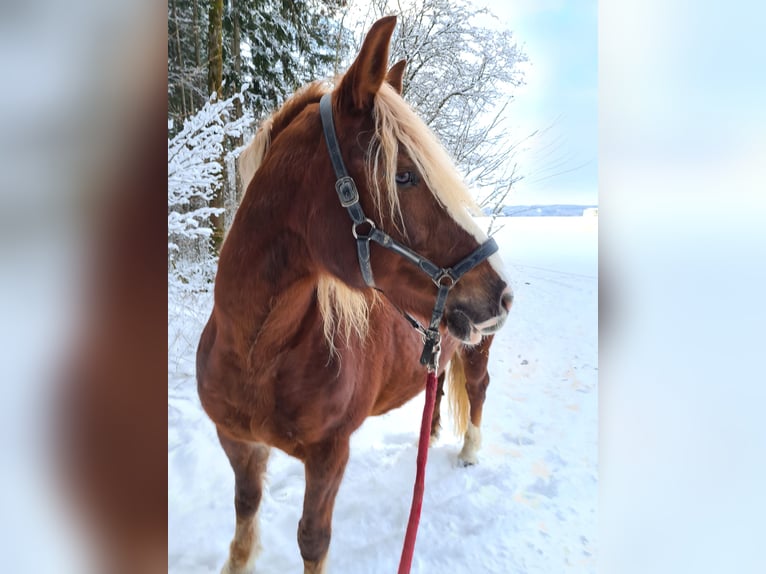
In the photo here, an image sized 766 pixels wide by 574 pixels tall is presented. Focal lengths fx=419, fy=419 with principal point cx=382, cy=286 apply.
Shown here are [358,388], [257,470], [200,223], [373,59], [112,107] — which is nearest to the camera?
[112,107]

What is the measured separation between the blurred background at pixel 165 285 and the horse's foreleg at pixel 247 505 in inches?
35.6

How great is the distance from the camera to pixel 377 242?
29.5 inches

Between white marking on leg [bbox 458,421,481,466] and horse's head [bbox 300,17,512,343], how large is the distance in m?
1.34

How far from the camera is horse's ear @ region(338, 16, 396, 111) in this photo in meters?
0.69

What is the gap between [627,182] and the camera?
0.45 meters

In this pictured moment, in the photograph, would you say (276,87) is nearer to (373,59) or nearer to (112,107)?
(373,59)

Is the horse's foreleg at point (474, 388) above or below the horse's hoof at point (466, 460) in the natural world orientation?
above

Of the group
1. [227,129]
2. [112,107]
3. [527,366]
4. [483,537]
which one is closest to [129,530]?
[112,107]

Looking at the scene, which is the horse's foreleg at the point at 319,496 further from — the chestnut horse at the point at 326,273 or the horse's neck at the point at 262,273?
the horse's neck at the point at 262,273

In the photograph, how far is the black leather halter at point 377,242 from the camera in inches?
28.7

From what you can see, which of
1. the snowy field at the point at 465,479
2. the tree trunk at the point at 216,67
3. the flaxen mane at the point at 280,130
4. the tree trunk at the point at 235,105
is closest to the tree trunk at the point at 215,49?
the tree trunk at the point at 216,67

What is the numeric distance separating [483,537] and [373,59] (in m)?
1.45

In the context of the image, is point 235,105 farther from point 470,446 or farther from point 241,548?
point 470,446

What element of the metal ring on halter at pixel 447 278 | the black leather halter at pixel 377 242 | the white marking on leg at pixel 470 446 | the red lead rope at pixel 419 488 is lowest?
the white marking on leg at pixel 470 446
